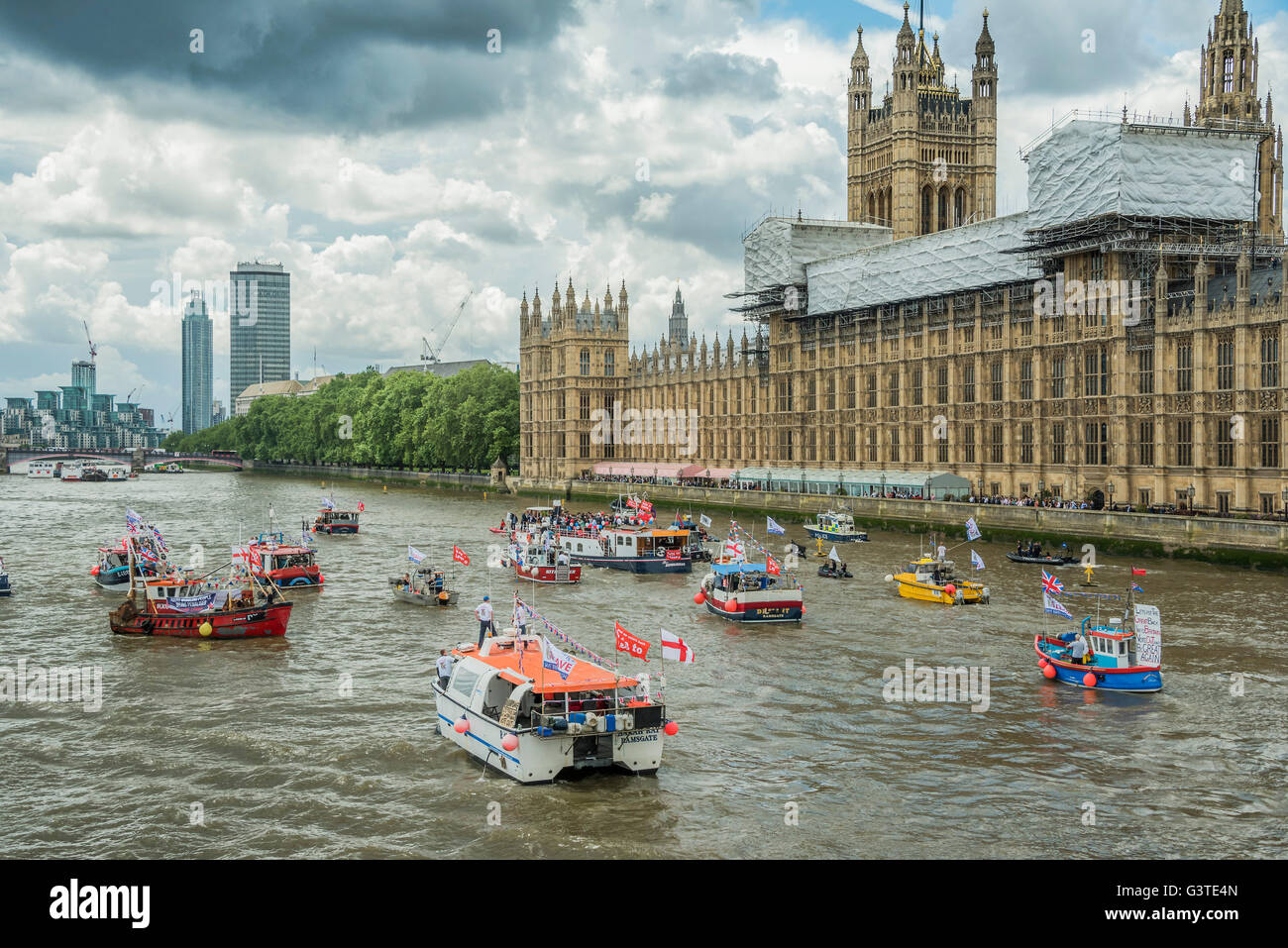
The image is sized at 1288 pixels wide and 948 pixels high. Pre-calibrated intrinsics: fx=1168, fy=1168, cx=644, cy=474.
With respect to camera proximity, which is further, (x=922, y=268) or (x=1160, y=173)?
(x=922, y=268)

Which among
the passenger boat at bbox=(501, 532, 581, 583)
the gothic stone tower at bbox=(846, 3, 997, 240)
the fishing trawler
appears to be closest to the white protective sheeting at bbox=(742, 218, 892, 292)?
the gothic stone tower at bbox=(846, 3, 997, 240)

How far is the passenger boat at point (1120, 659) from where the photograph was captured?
36781 millimetres

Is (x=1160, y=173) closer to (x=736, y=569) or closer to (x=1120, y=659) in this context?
(x=736, y=569)

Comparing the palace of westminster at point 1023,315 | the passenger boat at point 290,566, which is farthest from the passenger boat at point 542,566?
the palace of westminster at point 1023,315

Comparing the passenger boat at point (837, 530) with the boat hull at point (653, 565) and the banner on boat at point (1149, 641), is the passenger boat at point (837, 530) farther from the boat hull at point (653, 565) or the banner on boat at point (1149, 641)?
the banner on boat at point (1149, 641)

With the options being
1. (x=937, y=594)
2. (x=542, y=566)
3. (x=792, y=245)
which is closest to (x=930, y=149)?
(x=792, y=245)

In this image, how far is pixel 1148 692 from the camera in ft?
120

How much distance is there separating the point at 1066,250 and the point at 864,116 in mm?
78858

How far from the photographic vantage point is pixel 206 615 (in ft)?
154

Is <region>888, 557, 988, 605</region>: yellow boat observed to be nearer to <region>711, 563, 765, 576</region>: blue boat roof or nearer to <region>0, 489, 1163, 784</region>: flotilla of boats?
<region>0, 489, 1163, 784</region>: flotilla of boats

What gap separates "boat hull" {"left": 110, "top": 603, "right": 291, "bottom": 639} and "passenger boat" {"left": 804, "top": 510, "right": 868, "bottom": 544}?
4524 cm

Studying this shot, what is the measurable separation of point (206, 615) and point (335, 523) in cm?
4900

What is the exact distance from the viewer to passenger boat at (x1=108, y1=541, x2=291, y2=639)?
4684 cm

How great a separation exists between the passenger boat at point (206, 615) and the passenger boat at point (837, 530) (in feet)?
147
